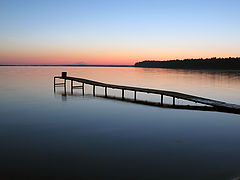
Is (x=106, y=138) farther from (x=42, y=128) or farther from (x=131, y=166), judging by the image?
(x=42, y=128)

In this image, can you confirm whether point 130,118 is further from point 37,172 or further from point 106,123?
point 37,172

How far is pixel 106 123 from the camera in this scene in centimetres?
1247

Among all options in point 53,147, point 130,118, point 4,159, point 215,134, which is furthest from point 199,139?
point 4,159

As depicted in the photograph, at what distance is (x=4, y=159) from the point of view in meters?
→ 7.11

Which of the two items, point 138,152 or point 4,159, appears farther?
point 138,152

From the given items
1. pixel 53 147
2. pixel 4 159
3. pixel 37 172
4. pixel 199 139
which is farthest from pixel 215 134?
pixel 4 159

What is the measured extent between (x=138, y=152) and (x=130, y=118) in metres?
5.68

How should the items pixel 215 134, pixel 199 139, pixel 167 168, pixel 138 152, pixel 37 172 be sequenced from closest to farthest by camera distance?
pixel 37 172, pixel 167 168, pixel 138 152, pixel 199 139, pixel 215 134

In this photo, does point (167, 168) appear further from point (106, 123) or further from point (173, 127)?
point (106, 123)

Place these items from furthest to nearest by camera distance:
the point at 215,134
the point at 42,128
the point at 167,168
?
the point at 42,128 < the point at 215,134 < the point at 167,168

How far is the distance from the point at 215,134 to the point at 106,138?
17.1 feet

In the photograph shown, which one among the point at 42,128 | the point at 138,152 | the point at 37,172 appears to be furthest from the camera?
the point at 42,128

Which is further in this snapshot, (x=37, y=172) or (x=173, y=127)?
(x=173, y=127)

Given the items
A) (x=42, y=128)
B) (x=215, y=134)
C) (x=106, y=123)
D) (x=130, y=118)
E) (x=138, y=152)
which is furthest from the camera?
(x=130, y=118)
